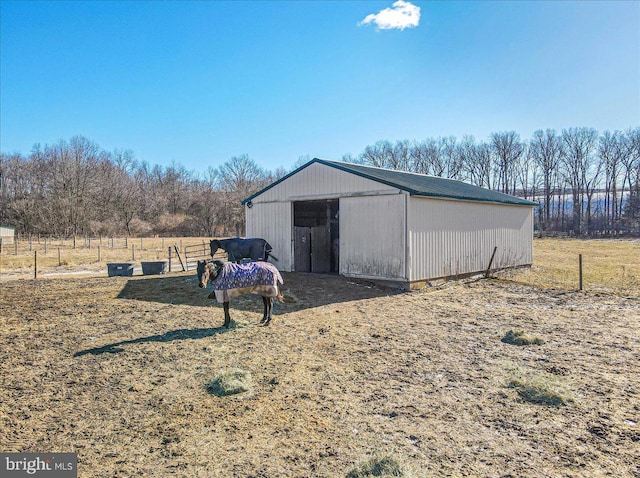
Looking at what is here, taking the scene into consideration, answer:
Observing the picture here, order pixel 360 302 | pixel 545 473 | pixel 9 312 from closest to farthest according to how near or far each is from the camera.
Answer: pixel 545 473, pixel 9 312, pixel 360 302

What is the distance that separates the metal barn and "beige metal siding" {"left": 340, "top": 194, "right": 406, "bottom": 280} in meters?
0.03

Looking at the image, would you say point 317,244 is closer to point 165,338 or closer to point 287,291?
point 287,291

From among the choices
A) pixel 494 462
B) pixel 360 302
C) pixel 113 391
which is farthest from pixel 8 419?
pixel 360 302

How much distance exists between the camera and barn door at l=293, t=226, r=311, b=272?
51.4 feet

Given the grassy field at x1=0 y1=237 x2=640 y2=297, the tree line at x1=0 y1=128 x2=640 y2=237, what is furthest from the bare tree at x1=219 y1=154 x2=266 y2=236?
the grassy field at x1=0 y1=237 x2=640 y2=297

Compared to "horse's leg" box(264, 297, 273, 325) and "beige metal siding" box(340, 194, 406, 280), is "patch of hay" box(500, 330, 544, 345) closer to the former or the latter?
"horse's leg" box(264, 297, 273, 325)

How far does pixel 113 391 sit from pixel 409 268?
892cm

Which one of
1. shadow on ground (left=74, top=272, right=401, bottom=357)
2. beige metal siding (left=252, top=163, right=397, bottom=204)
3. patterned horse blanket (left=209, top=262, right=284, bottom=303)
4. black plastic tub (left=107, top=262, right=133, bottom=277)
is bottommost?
shadow on ground (left=74, top=272, right=401, bottom=357)

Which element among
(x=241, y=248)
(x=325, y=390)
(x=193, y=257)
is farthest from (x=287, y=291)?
(x=193, y=257)

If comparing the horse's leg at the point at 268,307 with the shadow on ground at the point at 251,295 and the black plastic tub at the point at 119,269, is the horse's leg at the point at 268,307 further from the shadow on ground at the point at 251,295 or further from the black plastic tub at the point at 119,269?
the black plastic tub at the point at 119,269

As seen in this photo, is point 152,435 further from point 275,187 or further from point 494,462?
point 275,187

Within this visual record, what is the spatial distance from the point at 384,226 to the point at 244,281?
240 inches

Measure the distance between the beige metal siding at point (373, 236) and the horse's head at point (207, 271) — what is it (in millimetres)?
6267

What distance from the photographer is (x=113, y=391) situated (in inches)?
197
